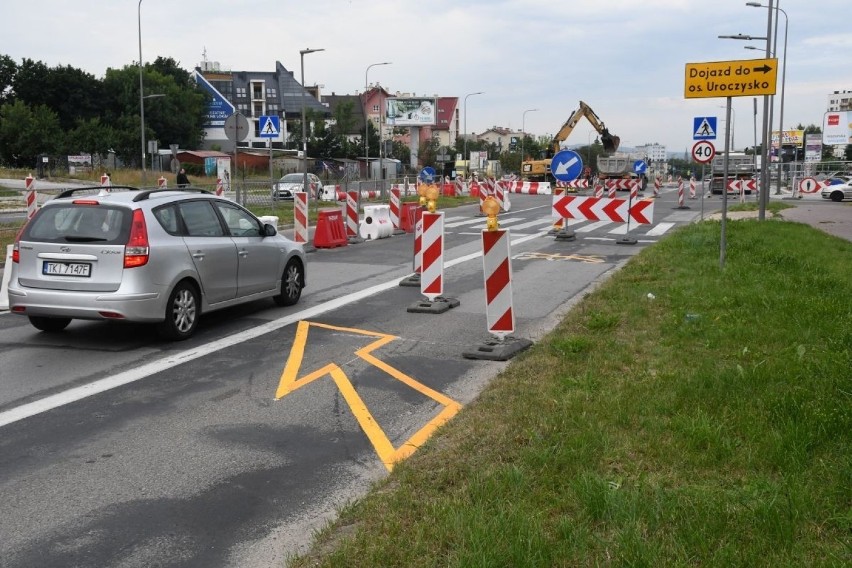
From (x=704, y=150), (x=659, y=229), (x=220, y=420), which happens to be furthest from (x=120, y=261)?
(x=659, y=229)

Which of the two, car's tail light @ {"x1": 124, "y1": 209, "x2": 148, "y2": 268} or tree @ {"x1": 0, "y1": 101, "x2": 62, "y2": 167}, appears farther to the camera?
tree @ {"x1": 0, "y1": 101, "x2": 62, "y2": 167}

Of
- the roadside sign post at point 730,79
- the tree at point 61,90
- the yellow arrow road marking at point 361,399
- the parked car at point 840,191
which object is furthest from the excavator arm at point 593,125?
the tree at point 61,90

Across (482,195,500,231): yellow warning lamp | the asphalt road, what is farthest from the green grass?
(482,195,500,231): yellow warning lamp

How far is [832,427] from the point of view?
193 inches

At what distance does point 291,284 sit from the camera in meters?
11.2

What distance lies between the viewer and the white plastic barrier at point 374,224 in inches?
859

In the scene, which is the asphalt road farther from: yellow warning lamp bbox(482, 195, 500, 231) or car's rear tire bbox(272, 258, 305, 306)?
yellow warning lamp bbox(482, 195, 500, 231)

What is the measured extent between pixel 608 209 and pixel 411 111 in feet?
273

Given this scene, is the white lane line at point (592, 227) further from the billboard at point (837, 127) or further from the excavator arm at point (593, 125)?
the billboard at point (837, 127)

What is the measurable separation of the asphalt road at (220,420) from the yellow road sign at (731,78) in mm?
3752

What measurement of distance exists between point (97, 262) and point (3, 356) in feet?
4.14

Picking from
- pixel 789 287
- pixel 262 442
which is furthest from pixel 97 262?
pixel 789 287

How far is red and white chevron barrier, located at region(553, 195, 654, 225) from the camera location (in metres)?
19.0

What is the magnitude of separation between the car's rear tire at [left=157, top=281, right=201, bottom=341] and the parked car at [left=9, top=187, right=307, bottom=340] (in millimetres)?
10
